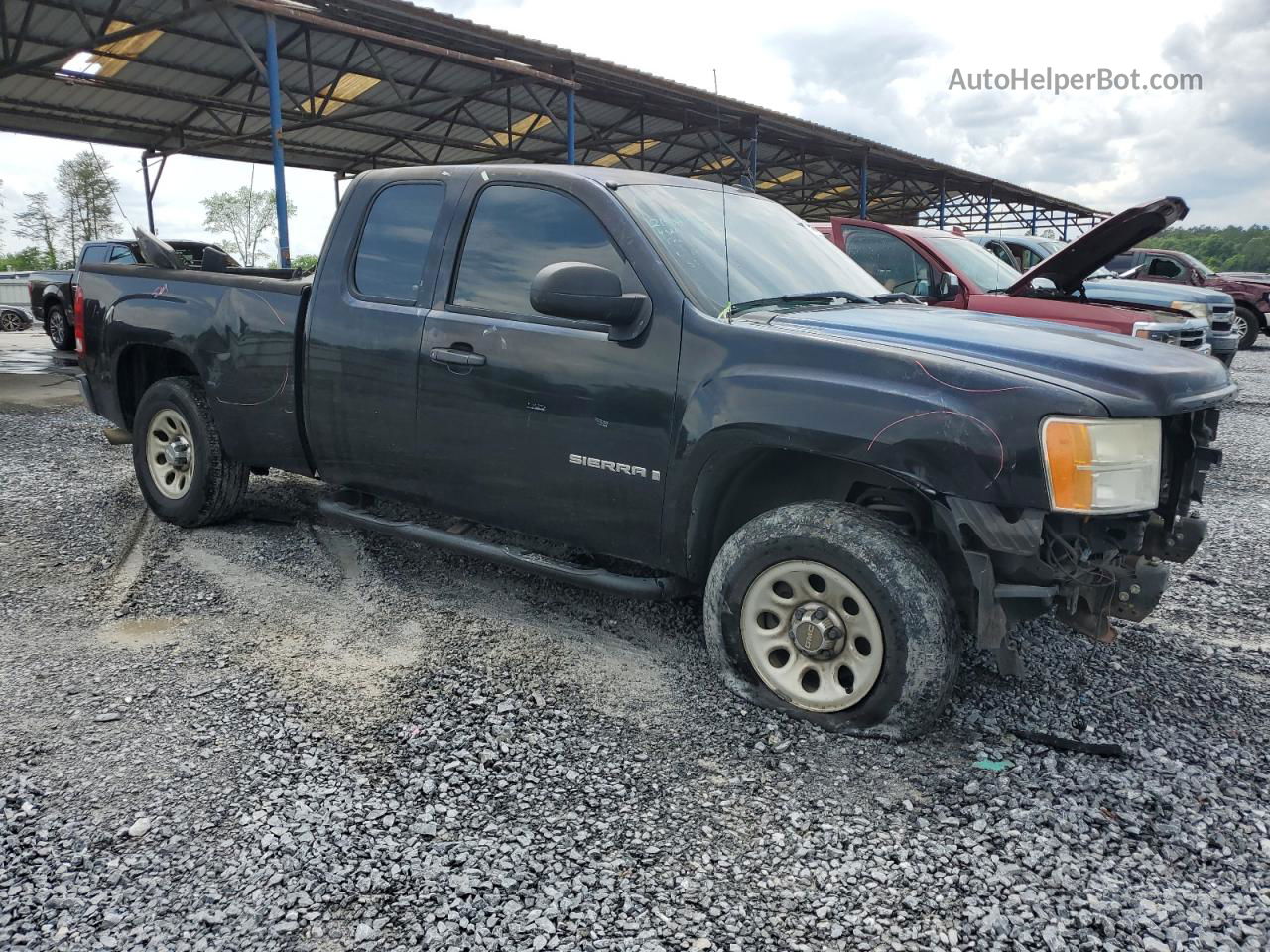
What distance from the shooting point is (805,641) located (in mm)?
2938

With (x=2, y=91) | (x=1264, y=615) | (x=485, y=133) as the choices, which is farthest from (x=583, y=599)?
(x=485, y=133)

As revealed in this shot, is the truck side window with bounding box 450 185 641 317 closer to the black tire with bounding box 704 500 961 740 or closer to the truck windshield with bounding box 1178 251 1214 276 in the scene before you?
the black tire with bounding box 704 500 961 740

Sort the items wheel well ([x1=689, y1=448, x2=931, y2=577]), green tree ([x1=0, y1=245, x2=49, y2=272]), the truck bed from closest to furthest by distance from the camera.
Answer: wheel well ([x1=689, y1=448, x2=931, y2=577]) → the truck bed → green tree ([x1=0, y1=245, x2=49, y2=272])

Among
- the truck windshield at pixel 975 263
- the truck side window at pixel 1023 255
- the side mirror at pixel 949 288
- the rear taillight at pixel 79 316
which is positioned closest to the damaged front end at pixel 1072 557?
the side mirror at pixel 949 288

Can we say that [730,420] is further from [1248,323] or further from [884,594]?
[1248,323]

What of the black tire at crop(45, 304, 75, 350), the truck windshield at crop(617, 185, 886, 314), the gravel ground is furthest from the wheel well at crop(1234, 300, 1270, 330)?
the black tire at crop(45, 304, 75, 350)

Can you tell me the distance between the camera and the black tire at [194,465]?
15.7 ft

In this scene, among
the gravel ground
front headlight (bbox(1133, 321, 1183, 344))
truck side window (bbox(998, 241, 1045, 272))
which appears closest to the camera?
the gravel ground

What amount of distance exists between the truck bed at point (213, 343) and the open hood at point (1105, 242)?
496cm

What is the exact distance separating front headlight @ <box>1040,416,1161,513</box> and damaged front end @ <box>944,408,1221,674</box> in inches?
2.5

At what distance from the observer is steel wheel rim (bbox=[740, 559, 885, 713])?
2.87 meters

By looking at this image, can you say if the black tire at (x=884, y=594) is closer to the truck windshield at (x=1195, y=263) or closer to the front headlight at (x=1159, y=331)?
the front headlight at (x=1159, y=331)

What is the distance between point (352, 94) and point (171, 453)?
15.6 m

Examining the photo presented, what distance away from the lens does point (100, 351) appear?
5.16 metres
